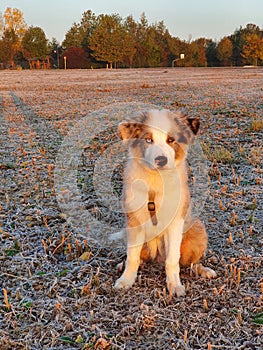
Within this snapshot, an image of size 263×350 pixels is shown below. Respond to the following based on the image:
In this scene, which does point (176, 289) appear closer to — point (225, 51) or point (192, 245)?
point (192, 245)

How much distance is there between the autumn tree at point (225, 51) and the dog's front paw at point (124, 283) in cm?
7132

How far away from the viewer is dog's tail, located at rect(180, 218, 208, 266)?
362 centimetres

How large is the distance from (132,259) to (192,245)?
21.6 inches

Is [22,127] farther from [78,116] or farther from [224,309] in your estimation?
[224,309]

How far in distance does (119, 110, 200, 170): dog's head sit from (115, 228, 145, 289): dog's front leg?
0.58 meters

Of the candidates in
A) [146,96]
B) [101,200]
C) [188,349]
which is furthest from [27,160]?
[146,96]

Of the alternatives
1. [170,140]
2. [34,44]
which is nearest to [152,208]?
[170,140]

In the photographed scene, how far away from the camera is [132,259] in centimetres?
350

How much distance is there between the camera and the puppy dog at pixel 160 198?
3.35m

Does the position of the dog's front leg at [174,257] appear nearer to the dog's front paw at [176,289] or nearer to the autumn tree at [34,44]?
the dog's front paw at [176,289]

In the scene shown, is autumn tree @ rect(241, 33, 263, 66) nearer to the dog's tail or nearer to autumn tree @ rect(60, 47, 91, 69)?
autumn tree @ rect(60, 47, 91, 69)

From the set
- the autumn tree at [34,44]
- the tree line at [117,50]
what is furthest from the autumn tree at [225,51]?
the autumn tree at [34,44]

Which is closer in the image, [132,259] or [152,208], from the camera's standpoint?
[152,208]

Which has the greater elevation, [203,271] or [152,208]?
[152,208]
